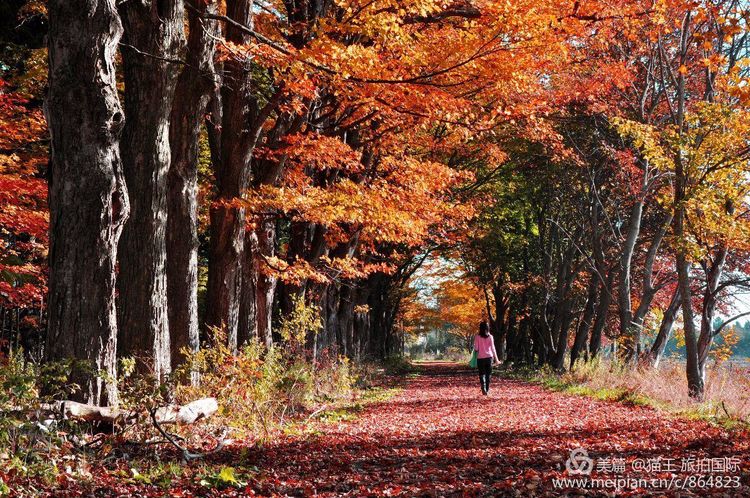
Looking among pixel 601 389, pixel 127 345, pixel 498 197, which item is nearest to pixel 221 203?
pixel 127 345

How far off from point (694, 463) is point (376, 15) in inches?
258

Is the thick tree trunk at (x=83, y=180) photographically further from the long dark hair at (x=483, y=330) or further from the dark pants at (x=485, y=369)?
the dark pants at (x=485, y=369)

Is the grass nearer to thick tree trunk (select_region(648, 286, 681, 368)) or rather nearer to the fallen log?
thick tree trunk (select_region(648, 286, 681, 368))

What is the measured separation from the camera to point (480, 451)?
7293mm

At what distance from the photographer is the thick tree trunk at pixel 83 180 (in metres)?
6.37

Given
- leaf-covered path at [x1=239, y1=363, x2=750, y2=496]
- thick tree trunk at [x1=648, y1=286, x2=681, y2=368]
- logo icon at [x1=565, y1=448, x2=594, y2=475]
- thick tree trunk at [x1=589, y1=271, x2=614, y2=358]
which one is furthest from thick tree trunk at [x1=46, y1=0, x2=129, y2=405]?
thick tree trunk at [x1=589, y1=271, x2=614, y2=358]

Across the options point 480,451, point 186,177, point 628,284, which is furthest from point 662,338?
point 186,177

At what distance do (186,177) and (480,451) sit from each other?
524cm

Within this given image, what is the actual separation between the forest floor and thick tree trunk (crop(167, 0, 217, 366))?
2445 mm

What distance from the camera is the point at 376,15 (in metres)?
8.85

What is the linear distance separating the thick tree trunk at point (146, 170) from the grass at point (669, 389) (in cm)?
741

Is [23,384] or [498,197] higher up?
[498,197]

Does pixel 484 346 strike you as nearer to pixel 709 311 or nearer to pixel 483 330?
pixel 483 330

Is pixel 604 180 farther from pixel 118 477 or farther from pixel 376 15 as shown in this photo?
pixel 118 477
